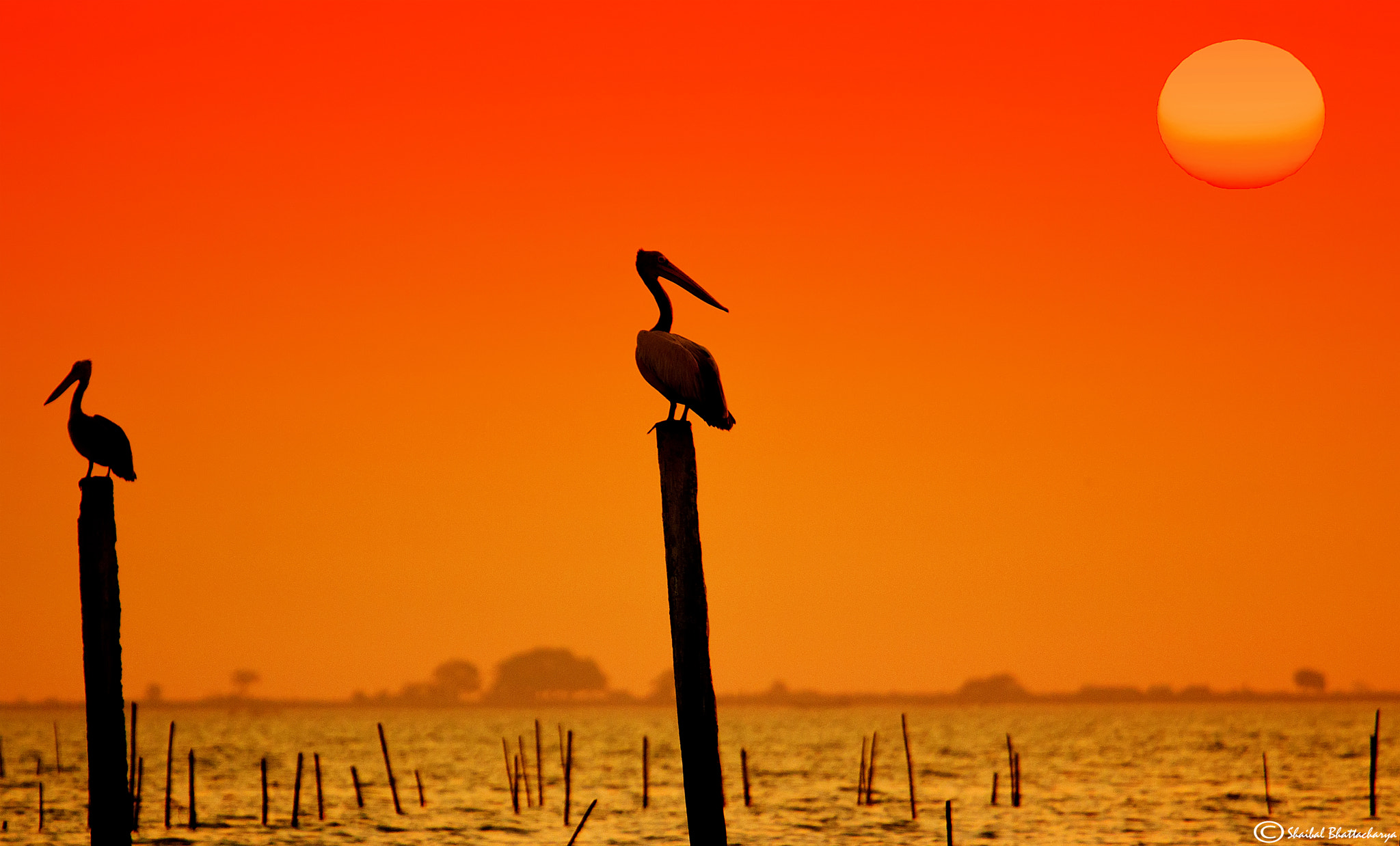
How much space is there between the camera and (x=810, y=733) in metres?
152

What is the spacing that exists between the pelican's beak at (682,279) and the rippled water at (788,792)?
2564 cm

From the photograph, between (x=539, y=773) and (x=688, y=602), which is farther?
(x=539, y=773)

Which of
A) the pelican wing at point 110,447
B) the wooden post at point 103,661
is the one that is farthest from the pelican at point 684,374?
the pelican wing at point 110,447

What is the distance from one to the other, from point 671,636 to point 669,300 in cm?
410

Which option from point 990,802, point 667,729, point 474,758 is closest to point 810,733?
point 667,729

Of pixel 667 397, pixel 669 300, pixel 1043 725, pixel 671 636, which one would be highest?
pixel 669 300

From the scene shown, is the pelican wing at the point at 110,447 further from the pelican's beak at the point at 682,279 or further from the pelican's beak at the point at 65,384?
the pelican's beak at the point at 682,279

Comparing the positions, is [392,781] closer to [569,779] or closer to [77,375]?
[569,779]

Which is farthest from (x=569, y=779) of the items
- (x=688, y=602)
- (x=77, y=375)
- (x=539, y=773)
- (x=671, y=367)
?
(x=688, y=602)

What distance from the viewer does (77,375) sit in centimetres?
1786

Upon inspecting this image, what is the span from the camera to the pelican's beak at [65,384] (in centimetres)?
1753

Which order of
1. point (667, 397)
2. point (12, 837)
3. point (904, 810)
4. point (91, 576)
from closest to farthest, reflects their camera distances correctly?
point (667, 397) < point (91, 576) < point (12, 837) < point (904, 810)

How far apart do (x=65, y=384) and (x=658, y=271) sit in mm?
7518

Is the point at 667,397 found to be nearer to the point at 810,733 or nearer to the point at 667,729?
the point at 810,733
